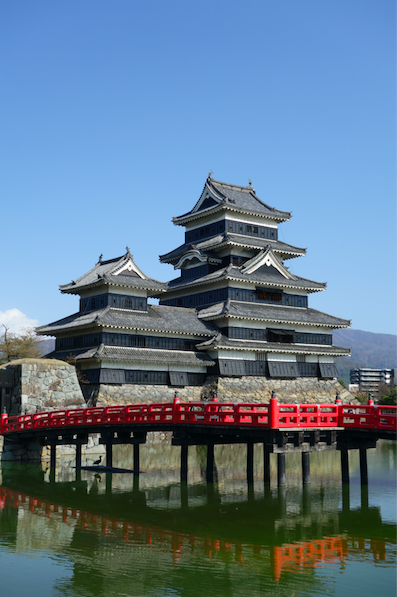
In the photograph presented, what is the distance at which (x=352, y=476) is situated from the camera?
3325 cm

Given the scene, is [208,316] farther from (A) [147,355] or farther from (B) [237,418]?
(B) [237,418]

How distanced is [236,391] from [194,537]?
109ft

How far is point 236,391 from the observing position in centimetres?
5262

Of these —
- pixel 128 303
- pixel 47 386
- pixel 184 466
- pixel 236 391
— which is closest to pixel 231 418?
pixel 184 466

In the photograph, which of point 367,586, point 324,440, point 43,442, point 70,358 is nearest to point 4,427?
point 43,442

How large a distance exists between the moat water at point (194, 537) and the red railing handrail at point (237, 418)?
9.68 feet

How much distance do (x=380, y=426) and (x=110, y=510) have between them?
10.5 metres

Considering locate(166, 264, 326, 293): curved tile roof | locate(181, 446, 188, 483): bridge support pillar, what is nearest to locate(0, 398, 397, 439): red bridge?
locate(181, 446, 188, 483): bridge support pillar

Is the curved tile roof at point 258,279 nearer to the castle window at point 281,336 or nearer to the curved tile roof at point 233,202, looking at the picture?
the castle window at point 281,336

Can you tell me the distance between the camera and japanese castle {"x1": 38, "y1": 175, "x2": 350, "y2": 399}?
163ft

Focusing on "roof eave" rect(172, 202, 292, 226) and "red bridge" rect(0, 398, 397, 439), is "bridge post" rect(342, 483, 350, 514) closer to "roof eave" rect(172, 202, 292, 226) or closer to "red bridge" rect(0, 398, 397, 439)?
"red bridge" rect(0, 398, 397, 439)

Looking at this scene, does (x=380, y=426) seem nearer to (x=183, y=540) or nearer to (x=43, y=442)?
(x=183, y=540)

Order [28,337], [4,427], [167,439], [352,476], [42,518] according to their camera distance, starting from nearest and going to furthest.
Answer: [42,518] < [352,476] < [4,427] < [167,439] < [28,337]

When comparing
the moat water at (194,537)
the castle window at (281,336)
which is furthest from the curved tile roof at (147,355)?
the moat water at (194,537)
